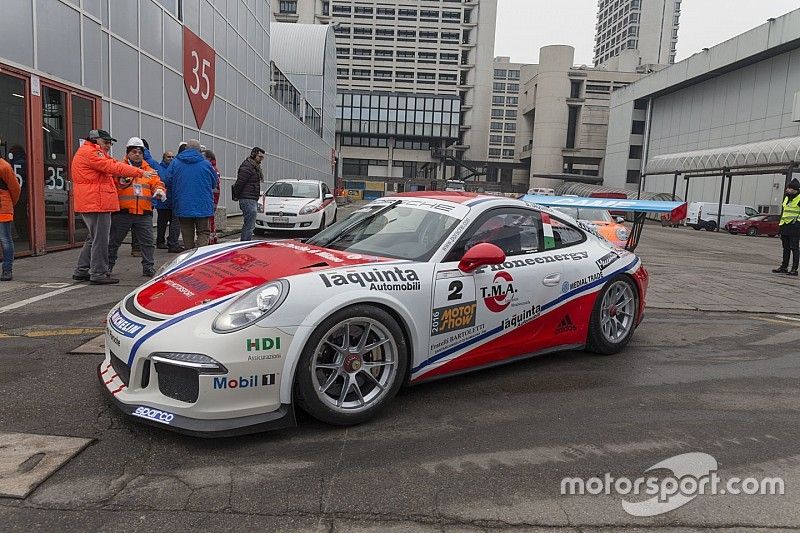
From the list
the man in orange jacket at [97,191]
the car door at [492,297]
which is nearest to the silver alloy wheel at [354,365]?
the car door at [492,297]

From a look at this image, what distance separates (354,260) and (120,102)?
10.3 meters

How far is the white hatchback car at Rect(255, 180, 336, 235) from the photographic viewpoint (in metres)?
14.3

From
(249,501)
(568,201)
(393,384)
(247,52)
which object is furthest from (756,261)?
(247,52)

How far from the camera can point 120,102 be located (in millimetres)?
11797

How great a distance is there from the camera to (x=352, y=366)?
10.9 ft

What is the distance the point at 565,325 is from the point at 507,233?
0.91m

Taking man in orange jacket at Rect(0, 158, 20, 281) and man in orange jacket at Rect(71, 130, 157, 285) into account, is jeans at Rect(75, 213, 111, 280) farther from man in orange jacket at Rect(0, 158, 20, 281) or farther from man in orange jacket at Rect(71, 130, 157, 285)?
man in orange jacket at Rect(0, 158, 20, 281)

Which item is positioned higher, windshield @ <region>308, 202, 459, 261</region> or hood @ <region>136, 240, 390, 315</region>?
windshield @ <region>308, 202, 459, 261</region>

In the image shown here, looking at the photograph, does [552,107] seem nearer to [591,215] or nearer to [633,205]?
[591,215]

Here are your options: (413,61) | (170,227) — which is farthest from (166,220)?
(413,61)

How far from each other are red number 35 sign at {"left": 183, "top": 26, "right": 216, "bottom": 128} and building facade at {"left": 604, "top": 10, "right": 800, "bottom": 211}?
3359 centimetres

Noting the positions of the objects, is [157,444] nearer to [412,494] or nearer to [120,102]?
[412,494]

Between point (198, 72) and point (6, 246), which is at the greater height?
point (198, 72)

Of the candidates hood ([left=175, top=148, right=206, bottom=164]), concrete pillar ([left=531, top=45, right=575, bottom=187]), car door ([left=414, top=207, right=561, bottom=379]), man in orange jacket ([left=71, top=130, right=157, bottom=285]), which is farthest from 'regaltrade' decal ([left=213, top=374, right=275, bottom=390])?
concrete pillar ([left=531, top=45, right=575, bottom=187])
